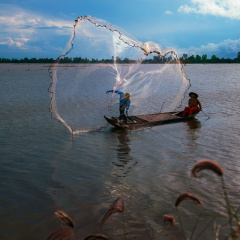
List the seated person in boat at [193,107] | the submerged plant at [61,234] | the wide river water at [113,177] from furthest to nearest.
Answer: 1. the seated person in boat at [193,107]
2. the wide river water at [113,177]
3. the submerged plant at [61,234]

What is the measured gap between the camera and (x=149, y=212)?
5473 mm

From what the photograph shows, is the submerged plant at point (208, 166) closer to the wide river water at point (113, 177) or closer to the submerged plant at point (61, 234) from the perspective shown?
the wide river water at point (113, 177)

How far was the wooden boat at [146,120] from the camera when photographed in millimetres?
11781

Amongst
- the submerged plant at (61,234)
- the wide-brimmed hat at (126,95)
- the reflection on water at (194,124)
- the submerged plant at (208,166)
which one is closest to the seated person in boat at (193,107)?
the reflection on water at (194,124)

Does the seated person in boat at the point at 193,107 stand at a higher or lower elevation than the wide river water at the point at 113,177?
higher

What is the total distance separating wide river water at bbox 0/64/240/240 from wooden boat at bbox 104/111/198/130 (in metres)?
0.31

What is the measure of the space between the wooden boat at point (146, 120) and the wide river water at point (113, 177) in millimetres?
308

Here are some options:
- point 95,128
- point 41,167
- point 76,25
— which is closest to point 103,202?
point 41,167

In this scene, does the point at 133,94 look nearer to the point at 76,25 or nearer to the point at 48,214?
the point at 76,25

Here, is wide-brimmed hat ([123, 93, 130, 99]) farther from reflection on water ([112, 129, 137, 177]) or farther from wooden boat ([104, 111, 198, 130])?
reflection on water ([112, 129, 137, 177])

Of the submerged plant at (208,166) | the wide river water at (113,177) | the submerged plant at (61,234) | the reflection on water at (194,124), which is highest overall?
the submerged plant at (208,166)

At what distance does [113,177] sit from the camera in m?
7.29

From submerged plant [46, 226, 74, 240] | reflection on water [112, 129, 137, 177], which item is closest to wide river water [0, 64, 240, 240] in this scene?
reflection on water [112, 129, 137, 177]

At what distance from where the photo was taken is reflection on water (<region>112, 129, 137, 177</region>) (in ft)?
25.3
